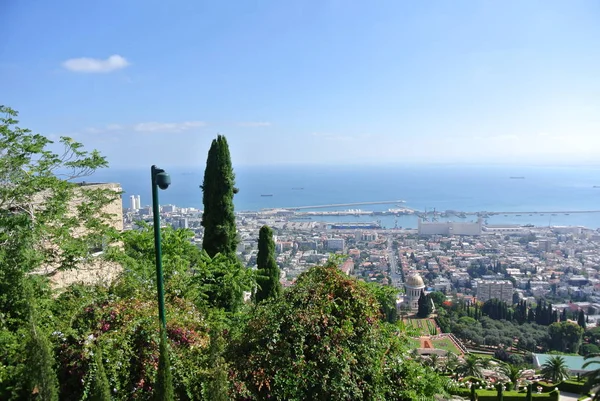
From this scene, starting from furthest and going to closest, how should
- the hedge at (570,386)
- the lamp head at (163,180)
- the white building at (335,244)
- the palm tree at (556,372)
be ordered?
the white building at (335,244), the palm tree at (556,372), the hedge at (570,386), the lamp head at (163,180)

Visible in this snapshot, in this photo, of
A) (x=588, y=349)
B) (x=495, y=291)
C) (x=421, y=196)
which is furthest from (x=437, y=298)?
(x=421, y=196)

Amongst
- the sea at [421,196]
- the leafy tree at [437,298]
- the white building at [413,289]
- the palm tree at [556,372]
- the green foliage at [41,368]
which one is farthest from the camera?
the sea at [421,196]

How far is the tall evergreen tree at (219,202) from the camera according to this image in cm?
918

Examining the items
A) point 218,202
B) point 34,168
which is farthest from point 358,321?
point 218,202

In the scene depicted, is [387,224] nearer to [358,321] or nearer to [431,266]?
[431,266]

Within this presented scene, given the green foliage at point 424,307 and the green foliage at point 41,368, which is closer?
the green foliage at point 41,368

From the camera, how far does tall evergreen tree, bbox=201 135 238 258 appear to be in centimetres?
918

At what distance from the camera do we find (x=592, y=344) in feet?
83.9

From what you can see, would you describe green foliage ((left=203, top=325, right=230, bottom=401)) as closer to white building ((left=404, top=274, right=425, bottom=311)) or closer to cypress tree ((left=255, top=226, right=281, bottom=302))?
cypress tree ((left=255, top=226, right=281, bottom=302))

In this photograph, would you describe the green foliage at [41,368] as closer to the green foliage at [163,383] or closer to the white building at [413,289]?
the green foliage at [163,383]

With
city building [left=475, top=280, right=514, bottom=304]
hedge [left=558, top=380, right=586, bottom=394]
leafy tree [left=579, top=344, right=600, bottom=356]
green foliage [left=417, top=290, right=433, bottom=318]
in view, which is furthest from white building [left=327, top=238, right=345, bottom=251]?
hedge [left=558, top=380, right=586, bottom=394]

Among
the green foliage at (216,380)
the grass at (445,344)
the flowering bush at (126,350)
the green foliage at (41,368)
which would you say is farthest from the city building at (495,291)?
the green foliage at (41,368)

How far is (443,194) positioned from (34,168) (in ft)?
416

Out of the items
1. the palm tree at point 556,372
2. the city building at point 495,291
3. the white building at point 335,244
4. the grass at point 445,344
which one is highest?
the palm tree at point 556,372
